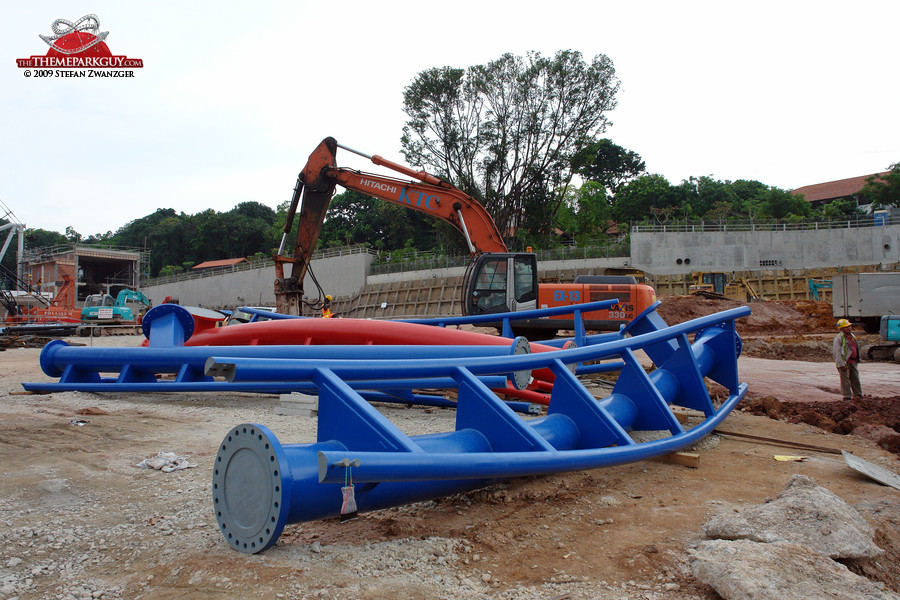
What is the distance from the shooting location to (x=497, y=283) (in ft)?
39.0

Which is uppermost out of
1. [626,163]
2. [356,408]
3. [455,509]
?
[626,163]

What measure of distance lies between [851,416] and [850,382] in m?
3.02

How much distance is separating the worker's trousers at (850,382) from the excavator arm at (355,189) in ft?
22.6

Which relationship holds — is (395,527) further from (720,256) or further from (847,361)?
(720,256)

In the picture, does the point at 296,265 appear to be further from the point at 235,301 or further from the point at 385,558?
the point at 235,301

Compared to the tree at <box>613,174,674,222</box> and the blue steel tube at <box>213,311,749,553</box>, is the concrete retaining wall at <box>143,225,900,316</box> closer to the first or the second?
the tree at <box>613,174,674,222</box>

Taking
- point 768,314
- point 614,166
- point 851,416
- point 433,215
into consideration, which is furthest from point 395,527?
point 614,166

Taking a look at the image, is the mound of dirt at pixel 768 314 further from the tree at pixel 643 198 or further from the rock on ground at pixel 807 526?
the tree at pixel 643 198

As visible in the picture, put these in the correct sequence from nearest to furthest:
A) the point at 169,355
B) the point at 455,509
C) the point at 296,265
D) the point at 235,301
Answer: the point at 455,509 → the point at 169,355 → the point at 296,265 → the point at 235,301

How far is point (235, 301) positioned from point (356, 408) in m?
50.4

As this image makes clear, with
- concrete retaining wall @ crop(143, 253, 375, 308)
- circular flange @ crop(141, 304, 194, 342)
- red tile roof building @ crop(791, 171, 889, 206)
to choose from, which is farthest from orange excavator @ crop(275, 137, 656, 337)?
red tile roof building @ crop(791, 171, 889, 206)

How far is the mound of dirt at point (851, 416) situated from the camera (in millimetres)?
5621

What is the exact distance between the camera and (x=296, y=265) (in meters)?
13.6

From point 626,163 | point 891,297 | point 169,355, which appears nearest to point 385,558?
point 169,355
